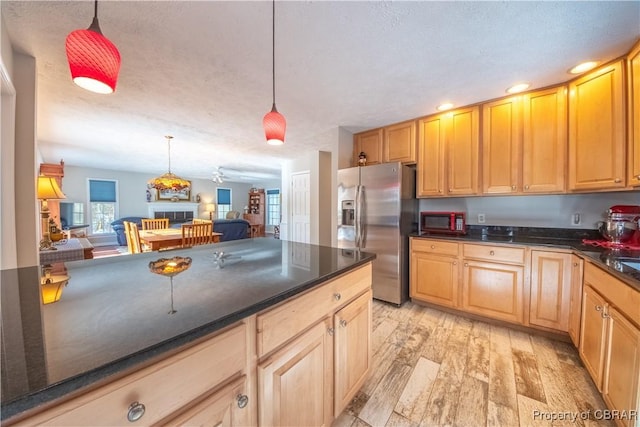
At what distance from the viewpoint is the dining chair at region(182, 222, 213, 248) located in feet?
12.6

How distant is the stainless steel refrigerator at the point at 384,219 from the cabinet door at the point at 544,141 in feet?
3.66

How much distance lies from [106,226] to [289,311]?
29.3ft

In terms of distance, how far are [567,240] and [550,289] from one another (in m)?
0.61

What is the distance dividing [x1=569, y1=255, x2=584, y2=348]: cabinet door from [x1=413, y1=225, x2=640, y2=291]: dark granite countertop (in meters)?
0.11

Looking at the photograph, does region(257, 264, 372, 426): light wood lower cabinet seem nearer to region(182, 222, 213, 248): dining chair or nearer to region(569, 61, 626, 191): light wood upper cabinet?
region(569, 61, 626, 191): light wood upper cabinet

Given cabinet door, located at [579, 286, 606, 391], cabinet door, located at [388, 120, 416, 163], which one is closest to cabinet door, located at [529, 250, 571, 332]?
cabinet door, located at [579, 286, 606, 391]

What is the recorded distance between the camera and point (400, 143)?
10.0 ft

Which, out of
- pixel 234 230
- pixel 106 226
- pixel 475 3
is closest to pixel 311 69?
pixel 475 3

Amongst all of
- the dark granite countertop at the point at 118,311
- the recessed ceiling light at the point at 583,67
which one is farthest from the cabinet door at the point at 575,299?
the dark granite countertop at the point at 118,311

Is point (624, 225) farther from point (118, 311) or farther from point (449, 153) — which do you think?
point (118, 311)

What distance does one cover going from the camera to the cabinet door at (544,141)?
6.98 ft

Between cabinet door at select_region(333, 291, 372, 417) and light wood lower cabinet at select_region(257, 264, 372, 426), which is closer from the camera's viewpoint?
light wood lower cabinet at select_region(257, 264, 372, 426)

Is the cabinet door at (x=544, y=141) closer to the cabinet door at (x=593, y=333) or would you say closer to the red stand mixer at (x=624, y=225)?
the red stand mixer at (x=624, y=225)

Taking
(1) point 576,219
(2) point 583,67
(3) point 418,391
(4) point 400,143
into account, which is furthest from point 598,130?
(3) point 418,391
